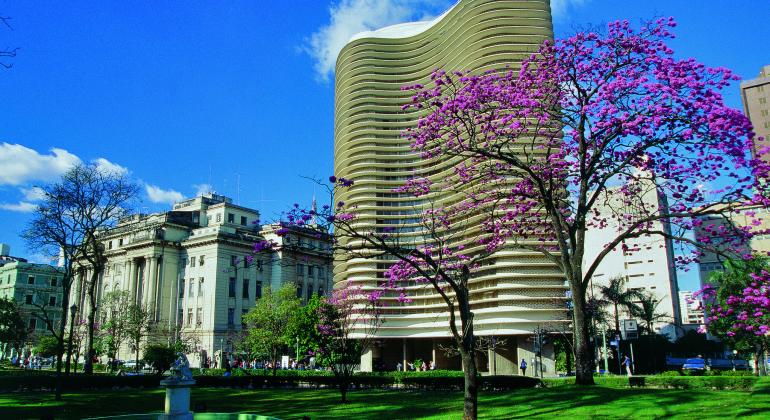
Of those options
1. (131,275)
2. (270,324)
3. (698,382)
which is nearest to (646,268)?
(270,324)

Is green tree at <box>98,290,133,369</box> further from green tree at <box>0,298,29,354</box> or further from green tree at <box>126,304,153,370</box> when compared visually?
green tree at <box>0,298,29,354</box>

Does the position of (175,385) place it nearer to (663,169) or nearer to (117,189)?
(663,169)

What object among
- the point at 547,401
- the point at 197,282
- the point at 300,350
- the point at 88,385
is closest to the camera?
the point at 547,401

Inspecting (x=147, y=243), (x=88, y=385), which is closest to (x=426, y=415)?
(x=88, y=385)

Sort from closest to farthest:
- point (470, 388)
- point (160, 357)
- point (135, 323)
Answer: point (470, 388)
point (160, 357)
point (135, 323)

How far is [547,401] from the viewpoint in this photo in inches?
776

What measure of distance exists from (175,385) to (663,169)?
17526 millimetres

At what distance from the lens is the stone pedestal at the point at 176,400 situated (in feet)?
55.0

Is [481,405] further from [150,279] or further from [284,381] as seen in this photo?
[150,279]

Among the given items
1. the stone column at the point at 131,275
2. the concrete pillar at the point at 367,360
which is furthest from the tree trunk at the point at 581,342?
the stone column at the point at 131,275

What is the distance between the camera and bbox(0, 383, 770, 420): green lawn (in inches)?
652

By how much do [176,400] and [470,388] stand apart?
8284 mm

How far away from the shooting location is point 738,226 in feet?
112

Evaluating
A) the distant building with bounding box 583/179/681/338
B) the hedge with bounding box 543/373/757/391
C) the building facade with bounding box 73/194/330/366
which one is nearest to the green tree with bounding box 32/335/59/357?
the building facade with bounding box 73/194/330/366
